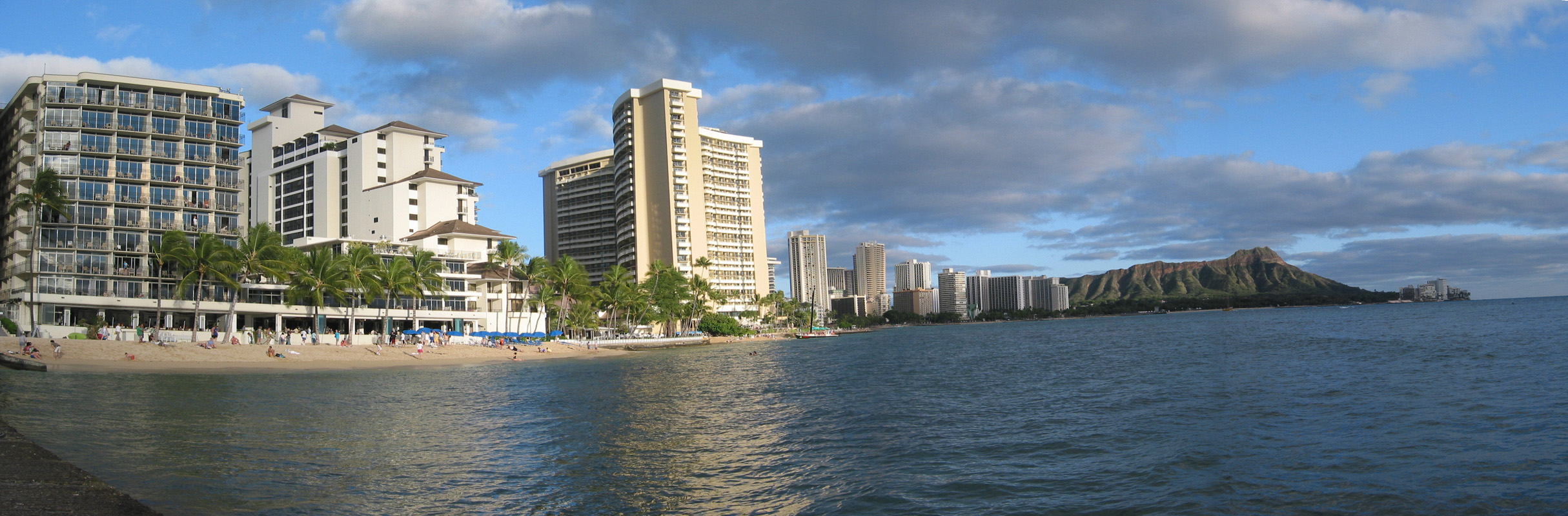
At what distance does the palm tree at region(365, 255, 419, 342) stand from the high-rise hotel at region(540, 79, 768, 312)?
70024 mm

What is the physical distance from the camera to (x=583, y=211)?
175m

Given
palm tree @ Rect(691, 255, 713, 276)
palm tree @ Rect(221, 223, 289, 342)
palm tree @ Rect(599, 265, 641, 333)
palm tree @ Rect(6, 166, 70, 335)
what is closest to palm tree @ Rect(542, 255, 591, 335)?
palm tree @ Rect(599, 265, 641, 333)

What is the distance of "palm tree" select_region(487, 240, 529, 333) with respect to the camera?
3814 inches

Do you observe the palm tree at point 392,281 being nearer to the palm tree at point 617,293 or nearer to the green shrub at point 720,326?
the palm tree at point 617,293

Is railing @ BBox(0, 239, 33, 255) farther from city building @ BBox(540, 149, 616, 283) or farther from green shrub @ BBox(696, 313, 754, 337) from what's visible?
city building @ BBox(540, 149, 616, 283)

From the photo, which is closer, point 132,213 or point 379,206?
point 132,213

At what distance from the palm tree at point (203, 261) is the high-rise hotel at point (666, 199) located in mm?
85532

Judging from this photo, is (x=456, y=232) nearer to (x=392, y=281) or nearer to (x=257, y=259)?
(x=392, y=281)

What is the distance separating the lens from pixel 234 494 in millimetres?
16125

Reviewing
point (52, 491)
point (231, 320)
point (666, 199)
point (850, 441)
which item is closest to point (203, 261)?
point (231, 320)

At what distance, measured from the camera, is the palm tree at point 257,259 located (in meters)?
66.8

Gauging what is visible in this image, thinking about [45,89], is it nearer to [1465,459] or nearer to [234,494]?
[234,494]

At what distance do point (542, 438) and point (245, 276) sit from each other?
2283 inches

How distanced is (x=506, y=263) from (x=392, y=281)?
21622mm
